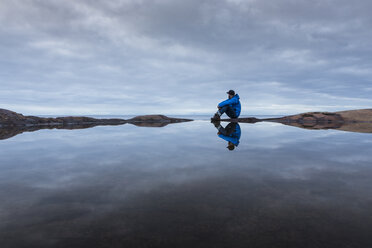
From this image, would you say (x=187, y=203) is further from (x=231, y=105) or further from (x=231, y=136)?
(x=231, y=105)

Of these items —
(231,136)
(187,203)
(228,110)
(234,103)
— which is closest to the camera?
(187,203)

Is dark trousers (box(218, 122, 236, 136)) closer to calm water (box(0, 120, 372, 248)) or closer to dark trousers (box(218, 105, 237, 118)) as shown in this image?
calm water (box(0, 120, 372, 248))

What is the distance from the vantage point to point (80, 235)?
1.82 meters

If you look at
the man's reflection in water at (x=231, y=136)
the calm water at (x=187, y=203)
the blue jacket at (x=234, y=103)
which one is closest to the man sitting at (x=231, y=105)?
the blue jacket at (x=234, y=103)

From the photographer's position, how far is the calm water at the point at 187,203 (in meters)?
1.77

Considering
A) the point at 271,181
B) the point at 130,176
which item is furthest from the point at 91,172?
the point at 271,181

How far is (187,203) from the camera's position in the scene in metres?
2.42

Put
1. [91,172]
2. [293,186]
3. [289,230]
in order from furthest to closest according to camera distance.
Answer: [91,172], [293,186], [289,230]

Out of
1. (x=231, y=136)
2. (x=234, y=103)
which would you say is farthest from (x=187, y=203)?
(x=234, y=103)

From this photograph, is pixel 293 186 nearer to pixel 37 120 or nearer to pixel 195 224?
pixel 195 224

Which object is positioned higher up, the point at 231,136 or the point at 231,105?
the point at 231,105

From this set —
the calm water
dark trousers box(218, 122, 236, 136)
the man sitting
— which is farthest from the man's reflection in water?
the man sitting

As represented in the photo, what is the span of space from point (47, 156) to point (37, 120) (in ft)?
52.2

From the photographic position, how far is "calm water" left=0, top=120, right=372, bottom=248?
1.77 m
